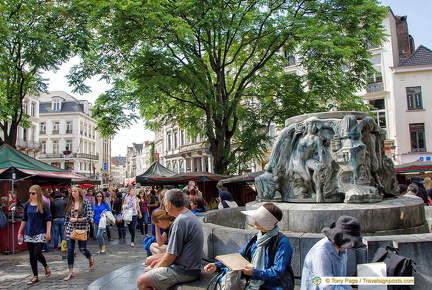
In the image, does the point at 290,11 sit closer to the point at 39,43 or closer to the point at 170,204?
the point at 39,43

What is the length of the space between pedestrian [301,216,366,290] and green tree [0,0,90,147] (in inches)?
553

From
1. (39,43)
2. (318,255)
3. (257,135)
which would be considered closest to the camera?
(318,255)

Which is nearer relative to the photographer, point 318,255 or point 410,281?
point 410,281

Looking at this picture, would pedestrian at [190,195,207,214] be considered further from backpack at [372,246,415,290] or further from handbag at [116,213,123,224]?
handbag at [116,213,123,224]

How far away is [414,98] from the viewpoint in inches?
1064

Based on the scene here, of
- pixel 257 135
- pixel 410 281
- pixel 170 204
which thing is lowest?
pixel 410 281

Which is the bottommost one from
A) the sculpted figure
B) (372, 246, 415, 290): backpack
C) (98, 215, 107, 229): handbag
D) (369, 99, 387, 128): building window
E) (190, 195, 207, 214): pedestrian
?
(98, 215, 107, 229): handbag

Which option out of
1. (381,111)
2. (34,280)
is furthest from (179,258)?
(381,111)

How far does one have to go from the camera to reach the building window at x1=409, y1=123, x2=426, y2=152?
2652 centimetres

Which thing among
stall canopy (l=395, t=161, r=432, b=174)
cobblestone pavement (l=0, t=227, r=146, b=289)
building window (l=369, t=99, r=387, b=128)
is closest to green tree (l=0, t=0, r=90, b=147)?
cobblestone pavement (l=0, t=227, r=146, b=289)

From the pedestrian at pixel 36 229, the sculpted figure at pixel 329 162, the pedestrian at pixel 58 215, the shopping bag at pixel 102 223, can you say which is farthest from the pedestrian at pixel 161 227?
the pedestrian at pixel 58 215

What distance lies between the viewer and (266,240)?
3299 millimetres

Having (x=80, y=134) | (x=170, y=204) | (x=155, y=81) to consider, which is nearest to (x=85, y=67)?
(x=155, y=81)

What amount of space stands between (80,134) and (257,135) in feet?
183
